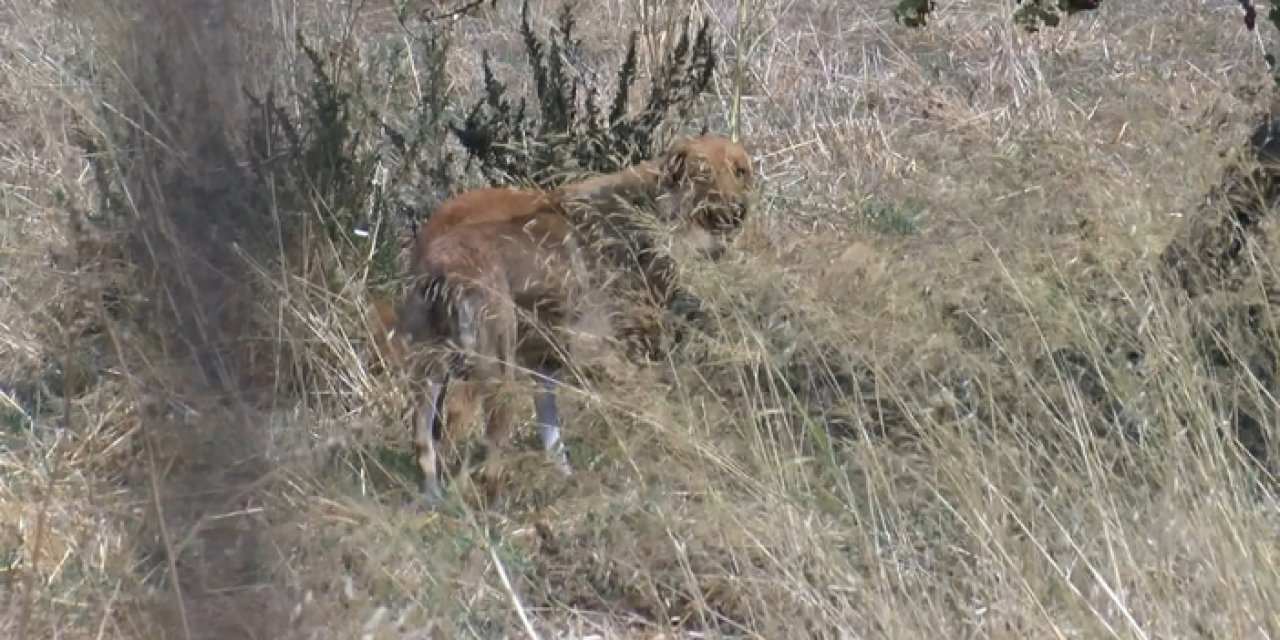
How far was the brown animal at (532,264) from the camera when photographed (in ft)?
17.4

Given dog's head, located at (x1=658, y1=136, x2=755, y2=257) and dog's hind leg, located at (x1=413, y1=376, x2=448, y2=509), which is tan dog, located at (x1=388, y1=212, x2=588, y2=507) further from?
dog's head, located at (x1=658, y1=136, x2=755, y2=257)

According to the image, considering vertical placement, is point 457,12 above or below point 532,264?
above

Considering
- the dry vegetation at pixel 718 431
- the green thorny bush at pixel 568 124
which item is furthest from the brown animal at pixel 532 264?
the green thorny bush at pixel 568 124

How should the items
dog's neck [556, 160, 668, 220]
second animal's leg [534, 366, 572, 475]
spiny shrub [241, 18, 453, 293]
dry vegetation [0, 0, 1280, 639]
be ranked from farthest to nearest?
1. spiny shrub [241, 18, 453, 293]
2. dog's neck [556, 160, 668, 220]
3. second animal's leg [534, 366, 572, 475]
4. dry vegetation [0, 0, 1280, 639]

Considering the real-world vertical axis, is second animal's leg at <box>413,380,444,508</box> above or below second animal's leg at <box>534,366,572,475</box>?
below

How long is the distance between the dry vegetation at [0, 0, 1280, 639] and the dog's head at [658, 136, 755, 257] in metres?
0.47

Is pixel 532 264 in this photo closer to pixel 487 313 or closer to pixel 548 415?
pixel 487 313

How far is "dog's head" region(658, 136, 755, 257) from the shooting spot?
5777 mm

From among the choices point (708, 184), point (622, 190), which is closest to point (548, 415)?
point (622, 190)

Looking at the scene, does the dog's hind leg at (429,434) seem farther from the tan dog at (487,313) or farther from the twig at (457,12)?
the twig at (457,12)

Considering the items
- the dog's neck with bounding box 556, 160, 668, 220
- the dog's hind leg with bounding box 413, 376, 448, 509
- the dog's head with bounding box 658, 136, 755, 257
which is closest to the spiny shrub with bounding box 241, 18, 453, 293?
the dog's hind leg with bounding box 413, 376, 448, 509

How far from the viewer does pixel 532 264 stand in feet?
18.4

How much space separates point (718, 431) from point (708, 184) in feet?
5.87

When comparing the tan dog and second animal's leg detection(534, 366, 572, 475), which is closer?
second animal's leg detection(534, 366, 572, 475)
